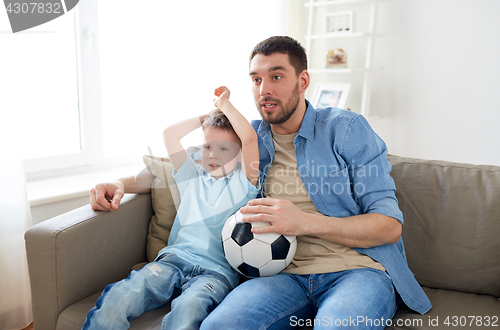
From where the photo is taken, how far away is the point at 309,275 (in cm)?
132

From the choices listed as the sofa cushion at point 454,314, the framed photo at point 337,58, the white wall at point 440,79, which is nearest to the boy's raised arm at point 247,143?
the sofa cushion at point 454,314

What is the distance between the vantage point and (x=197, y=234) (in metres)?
1.45

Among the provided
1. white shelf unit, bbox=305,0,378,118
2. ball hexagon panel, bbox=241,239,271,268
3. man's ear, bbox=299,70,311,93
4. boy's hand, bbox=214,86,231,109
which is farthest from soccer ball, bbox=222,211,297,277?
white shelf unit, bbox=305,0,378,118

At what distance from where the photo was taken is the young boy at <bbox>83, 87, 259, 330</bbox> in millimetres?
1171

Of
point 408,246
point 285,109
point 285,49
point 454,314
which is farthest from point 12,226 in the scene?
point 454,314

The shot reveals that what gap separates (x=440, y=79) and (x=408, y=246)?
160 centimetres

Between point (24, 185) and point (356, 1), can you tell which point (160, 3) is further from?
point (356, 1)

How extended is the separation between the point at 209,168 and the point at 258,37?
58.0 inches

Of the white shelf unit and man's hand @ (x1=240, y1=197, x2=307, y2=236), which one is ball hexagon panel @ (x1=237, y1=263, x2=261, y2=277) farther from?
the white shelf unit

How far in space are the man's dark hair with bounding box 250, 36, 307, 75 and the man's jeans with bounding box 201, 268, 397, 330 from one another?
76cm

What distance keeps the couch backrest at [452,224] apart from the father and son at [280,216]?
15 centimetres

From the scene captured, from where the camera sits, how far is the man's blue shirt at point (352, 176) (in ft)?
4.28

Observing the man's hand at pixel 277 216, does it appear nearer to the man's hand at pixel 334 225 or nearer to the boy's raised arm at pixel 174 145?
the man's hand at pixel 334 225

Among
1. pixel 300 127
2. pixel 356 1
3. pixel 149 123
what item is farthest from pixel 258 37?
pixel 300 127
